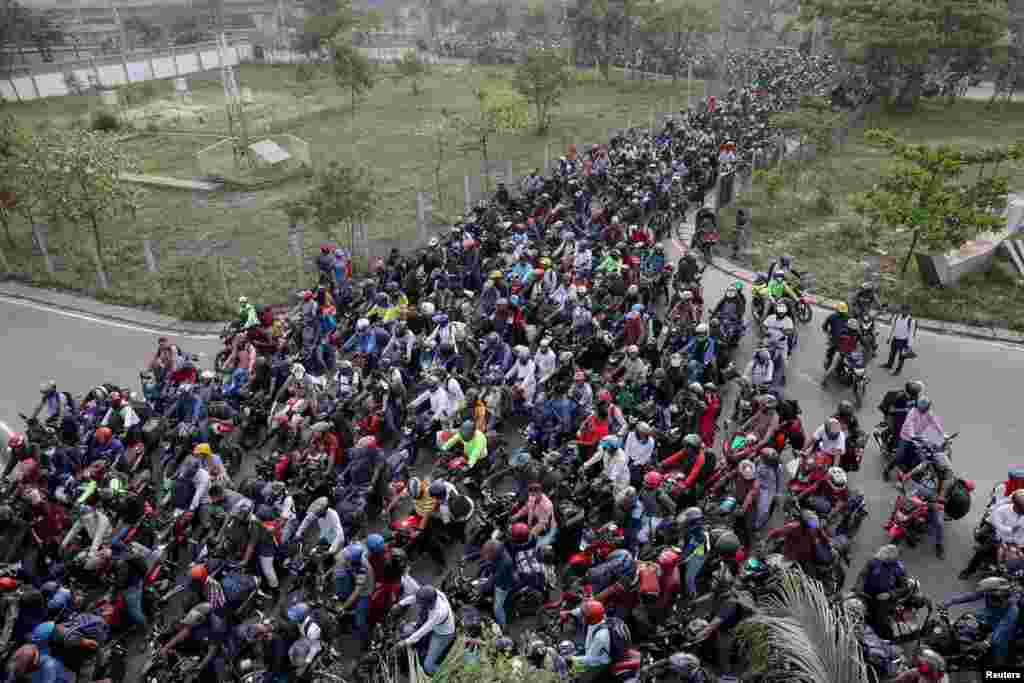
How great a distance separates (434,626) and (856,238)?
774 inches

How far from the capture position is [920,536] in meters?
9.74

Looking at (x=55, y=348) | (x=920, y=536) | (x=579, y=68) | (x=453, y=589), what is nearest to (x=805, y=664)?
(x=453, y=589)

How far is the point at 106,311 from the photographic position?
1822 centimetres

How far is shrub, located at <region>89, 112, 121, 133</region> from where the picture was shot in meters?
36.9

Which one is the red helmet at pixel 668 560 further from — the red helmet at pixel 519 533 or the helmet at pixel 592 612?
the red helmet at pixel 519 533

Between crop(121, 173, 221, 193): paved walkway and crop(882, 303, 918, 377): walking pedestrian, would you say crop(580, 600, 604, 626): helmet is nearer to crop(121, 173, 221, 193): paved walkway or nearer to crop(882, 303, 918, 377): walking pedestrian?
crop(882, 303, 918, 377): walking pedestrian

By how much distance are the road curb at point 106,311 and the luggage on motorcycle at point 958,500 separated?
14980 millimetres

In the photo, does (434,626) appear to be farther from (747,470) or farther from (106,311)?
(106,311)

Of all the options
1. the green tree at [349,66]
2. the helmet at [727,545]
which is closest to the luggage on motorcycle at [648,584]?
the helmet at [727,545]

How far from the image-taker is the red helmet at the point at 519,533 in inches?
319

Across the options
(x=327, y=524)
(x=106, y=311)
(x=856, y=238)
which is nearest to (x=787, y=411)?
(x=327, y=524)

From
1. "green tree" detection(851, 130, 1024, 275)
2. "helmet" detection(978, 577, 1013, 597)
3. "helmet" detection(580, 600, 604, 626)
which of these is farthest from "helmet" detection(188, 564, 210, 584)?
"green tree" detection(851, 130, 1024, 275)

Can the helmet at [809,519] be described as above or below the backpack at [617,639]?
above

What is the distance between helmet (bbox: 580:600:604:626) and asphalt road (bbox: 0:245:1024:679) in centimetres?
444
